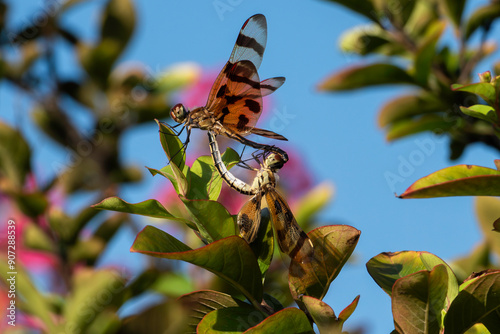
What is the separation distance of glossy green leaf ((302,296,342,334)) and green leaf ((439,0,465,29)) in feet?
6.17

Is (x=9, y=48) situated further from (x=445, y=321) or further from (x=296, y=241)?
(x=445, y=321)

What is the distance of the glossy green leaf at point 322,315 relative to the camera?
0.92 metres

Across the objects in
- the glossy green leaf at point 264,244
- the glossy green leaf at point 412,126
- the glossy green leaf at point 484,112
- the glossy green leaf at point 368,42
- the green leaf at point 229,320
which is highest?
the glossy green leaf at point 368,42

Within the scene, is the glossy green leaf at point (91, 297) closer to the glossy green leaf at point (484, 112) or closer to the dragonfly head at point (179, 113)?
the dragonfly head at point (179, 113)

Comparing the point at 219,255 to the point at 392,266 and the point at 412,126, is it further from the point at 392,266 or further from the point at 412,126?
the point at 412,126

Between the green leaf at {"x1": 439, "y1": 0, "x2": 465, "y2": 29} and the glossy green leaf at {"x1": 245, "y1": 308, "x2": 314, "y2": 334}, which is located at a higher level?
the green leaf at {"x1": 439, "y1": 0, "x2": 465, "y2": 29}

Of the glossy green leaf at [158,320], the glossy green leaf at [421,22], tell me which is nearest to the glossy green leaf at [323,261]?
the glossy green leaf at [158,320]

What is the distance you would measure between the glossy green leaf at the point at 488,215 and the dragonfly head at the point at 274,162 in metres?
0.81

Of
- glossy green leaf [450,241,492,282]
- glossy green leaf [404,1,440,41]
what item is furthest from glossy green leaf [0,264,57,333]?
glossy green leaf [404,1,440,41]

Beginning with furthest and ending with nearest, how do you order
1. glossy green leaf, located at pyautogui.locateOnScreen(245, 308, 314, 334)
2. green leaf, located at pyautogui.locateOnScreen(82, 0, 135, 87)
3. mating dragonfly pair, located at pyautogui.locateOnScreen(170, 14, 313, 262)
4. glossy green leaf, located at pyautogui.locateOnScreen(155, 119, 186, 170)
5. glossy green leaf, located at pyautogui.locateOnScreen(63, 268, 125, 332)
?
green leaf, located at pyautogui.locateOnScreen(82, 0, 135, 87)
glossy green leaf, located at pyautogui.locateOnScreen(63, 268, 125, 332)
mating dragonfly pair, located at pyautogui.locateOnScreen(170, 14, 313, 262)
glossy green leaf, located at pyautogui.locateOnScreen(155, 119, 186, 170)
glossy green leaf, located at pyautogui.locateOnScreen(245, 308, 314, 334)

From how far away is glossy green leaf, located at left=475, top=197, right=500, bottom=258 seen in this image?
5.36ft

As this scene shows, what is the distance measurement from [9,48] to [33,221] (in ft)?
3.48

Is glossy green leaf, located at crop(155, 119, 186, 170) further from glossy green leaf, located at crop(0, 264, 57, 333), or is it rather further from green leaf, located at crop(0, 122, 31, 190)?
green leaf, located at crop(0, 122, 31, 190)

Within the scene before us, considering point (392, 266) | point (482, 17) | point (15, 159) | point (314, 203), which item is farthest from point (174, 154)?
point (314, 203)
